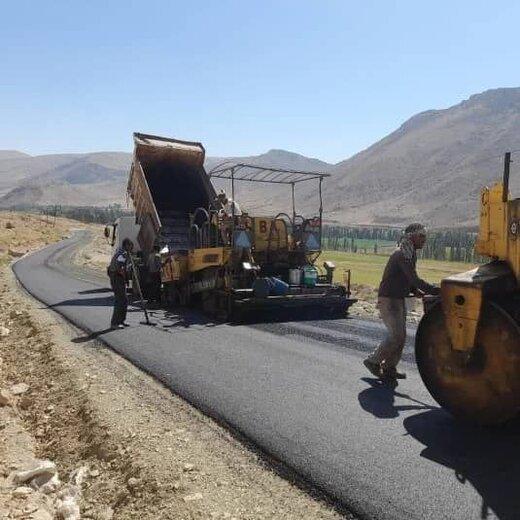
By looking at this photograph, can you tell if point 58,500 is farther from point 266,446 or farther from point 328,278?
point 328,278

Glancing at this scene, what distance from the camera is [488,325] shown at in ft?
15.6

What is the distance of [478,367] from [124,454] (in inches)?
118

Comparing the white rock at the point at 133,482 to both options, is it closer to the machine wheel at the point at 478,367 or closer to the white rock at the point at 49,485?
the white rock at the point at 49,485

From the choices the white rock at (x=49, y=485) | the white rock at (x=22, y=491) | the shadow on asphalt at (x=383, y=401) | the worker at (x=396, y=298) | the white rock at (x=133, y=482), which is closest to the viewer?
the white rock at (x=133, y=482)

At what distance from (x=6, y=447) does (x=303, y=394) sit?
9.69ft

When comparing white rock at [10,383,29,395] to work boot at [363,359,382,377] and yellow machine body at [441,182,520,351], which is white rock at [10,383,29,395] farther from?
yellow machine body at [441,182,520,351]

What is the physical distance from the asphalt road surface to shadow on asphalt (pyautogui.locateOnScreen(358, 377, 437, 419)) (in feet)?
0.03

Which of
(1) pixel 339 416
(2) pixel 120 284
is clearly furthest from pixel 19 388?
(1) pixel 339 416

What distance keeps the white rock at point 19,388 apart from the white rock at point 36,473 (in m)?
2.57

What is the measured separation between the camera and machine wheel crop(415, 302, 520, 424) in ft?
15.2

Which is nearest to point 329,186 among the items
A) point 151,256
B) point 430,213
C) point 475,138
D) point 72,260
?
point 475,138

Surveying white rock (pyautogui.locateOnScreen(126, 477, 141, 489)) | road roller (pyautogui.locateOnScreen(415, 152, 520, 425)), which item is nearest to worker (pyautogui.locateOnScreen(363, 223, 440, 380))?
road roller (pyautogui.locateOnScreen(415, 152, 520, 425))

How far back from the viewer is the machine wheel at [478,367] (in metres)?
4.62

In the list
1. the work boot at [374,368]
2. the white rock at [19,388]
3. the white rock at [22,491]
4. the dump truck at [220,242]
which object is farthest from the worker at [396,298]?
the dump truck at [220,242]
